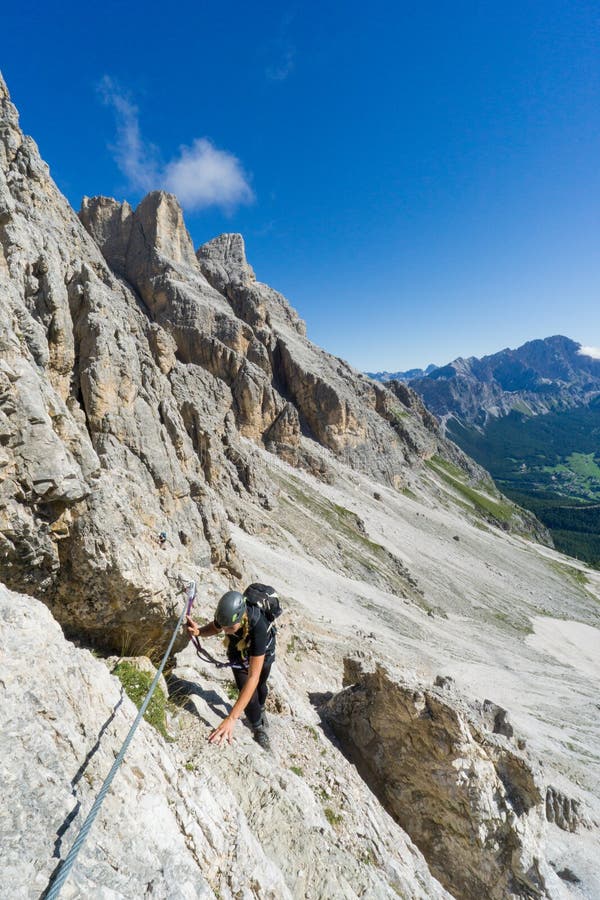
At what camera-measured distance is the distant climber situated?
22.3ft

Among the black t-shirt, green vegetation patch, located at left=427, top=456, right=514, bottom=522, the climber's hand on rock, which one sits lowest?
green vegetation patch, located at left=427, top=456, right=514, bottom=522

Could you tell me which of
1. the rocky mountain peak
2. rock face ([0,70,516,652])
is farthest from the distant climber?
the rocky mountain peak

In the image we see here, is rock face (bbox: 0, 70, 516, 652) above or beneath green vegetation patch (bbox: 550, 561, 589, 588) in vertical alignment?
above

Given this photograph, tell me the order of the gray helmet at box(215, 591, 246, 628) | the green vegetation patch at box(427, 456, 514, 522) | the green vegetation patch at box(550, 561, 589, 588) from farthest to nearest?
the green vegetation patch at box(427, 456, 514, 522) → the green vegetation patch at box(550, 561, 589, 588) → the gray helmet at box(215, 591, 246, 628)

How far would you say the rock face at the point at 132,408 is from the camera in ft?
26.0

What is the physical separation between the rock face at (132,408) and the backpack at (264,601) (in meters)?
2.16

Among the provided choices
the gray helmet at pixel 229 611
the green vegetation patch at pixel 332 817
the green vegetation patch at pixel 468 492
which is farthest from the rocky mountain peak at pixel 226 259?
the green vegetation patch at pixel 332 817

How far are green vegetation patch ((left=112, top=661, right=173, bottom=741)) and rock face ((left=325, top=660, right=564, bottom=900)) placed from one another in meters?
7.51

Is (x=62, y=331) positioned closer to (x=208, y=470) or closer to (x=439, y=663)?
(x=208, y=470)

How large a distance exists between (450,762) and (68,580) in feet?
33.7

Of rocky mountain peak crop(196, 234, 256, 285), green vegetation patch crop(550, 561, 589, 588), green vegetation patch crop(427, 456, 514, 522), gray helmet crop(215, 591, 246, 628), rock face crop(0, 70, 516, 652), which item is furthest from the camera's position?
green vegetation patch crop(427, 456, 514, 522)

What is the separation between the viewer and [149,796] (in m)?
Answer: 4.31

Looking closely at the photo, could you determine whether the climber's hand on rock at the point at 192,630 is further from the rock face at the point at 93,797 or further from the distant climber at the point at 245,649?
the rock face at the point at 93,797

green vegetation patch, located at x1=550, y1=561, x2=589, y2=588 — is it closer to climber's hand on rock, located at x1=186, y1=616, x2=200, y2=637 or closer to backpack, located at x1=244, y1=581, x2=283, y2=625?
backpack, located at x1=244, y1=581, x2=283, y2=625
